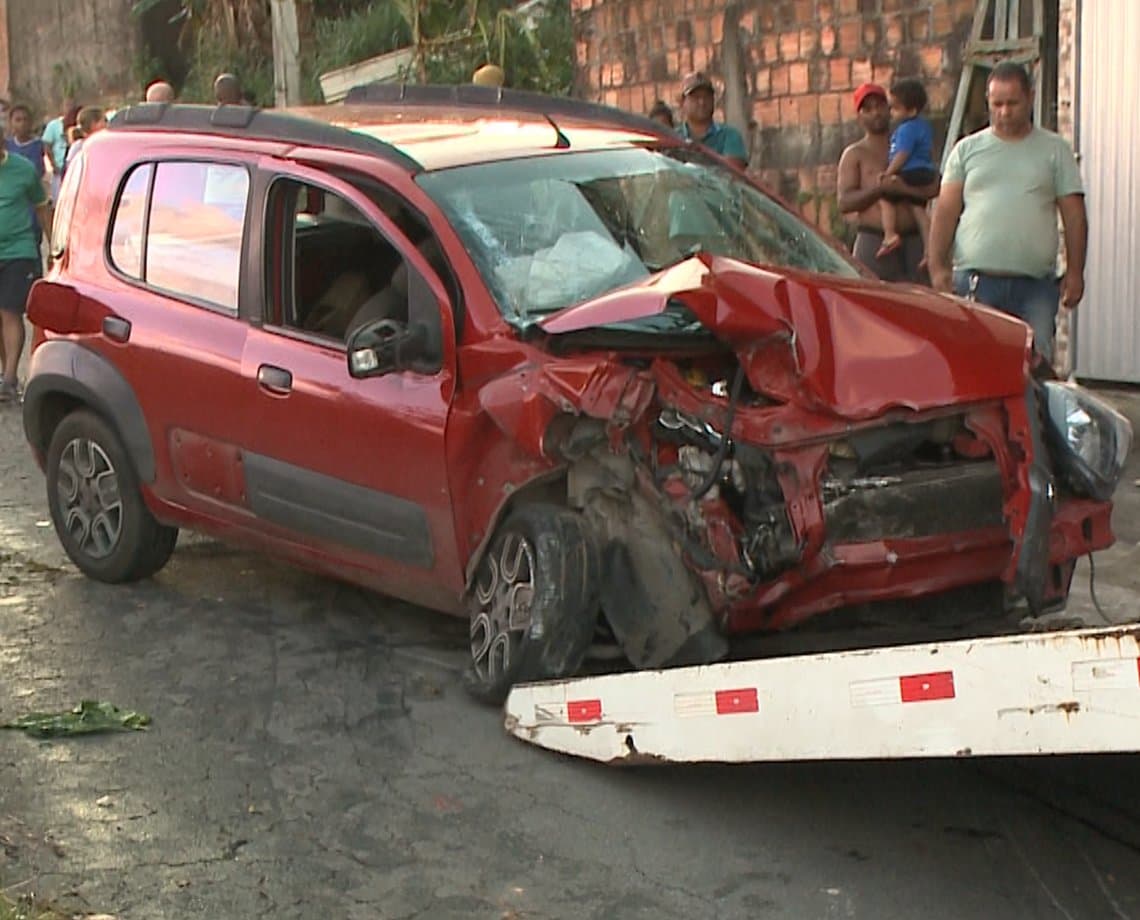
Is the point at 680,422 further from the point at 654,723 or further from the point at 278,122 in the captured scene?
the point at 278,122

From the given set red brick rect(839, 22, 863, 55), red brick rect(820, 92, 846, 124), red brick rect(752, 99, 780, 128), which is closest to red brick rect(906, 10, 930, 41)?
red brick rect(839, 22, 863, 55)

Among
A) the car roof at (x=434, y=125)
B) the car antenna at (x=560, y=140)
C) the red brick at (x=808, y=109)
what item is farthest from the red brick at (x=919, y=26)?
the car antenna at (x=560, y=140)

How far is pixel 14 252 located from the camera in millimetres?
13102

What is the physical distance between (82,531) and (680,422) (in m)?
3.22

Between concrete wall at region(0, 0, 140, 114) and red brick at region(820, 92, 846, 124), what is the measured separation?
50.2 ft

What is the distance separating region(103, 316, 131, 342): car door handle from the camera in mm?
7348

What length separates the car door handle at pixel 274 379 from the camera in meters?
6.59

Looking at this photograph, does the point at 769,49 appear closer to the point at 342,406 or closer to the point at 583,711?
the point at 342,406

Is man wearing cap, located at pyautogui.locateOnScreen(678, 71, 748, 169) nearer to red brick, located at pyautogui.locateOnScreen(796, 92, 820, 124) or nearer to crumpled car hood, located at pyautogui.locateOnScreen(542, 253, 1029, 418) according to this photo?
red brick, located at pyautogui.locateOnScreen(796, 92, 820, 124)

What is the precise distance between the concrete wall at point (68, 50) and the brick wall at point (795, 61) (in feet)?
42.5

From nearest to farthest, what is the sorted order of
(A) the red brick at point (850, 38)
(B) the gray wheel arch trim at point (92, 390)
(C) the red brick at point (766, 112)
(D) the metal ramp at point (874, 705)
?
(D) the metal ramp at point (874, 705)
(B) the gray wheel arch trim at point (92, 390)
(A) the red brick at point (850, 38)
(C) the red brick at point (766, 112)

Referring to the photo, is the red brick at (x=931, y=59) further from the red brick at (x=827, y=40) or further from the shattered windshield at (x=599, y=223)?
the shattered windshield at (x=599, y=223)

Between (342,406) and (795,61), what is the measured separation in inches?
297

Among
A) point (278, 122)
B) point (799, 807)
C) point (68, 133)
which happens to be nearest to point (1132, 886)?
point (799, 807)
